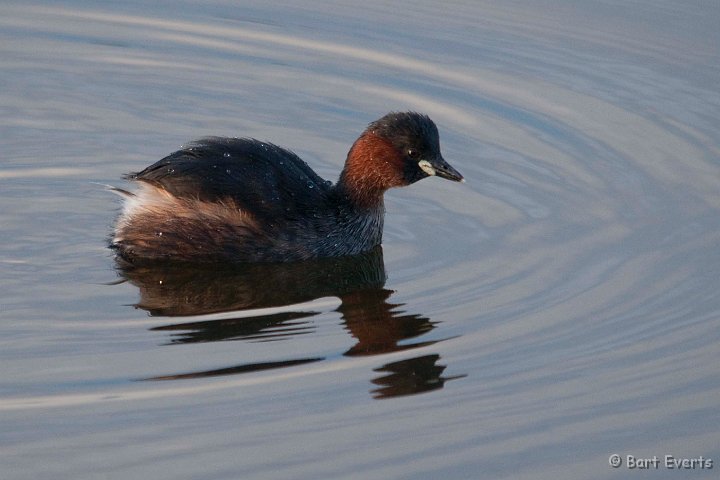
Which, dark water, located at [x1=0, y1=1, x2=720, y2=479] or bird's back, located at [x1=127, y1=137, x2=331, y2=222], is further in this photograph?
bird's back, located at [x1=127, y1=137, x2=331, y2=222]

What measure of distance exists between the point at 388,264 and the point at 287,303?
932 mm

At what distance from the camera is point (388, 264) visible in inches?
330

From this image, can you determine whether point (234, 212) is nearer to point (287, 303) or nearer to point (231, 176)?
point (231, 176)

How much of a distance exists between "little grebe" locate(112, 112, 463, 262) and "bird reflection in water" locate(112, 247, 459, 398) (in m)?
0.09

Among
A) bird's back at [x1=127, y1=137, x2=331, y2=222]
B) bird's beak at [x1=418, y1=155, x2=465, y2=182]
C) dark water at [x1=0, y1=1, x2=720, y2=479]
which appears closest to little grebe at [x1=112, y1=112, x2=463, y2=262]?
bird's back at [x1=127, y1=137, x2=331, y2=222]

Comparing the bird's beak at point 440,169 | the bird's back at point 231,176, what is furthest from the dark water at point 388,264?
the bird's back at point 231,176

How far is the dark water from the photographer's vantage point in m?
6.10

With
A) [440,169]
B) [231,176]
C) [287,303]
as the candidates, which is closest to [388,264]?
[440,169]

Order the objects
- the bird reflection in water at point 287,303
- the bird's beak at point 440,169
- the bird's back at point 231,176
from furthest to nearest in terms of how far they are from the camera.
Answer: the bird's beak at point 440,169 → the bird's back at point 231,176 → the bird reflection in water at point 287,303

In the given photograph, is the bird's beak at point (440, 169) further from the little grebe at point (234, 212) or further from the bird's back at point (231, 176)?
the bird's back at point (231, 176)

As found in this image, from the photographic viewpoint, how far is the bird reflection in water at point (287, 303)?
6.80 m

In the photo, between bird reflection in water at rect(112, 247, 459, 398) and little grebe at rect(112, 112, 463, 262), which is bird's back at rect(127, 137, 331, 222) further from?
bird reflection in water at rect(112, 247, 459, 398)

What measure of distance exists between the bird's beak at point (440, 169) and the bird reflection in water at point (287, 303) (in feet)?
2.10

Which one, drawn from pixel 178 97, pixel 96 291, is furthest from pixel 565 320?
pixel 178 97
